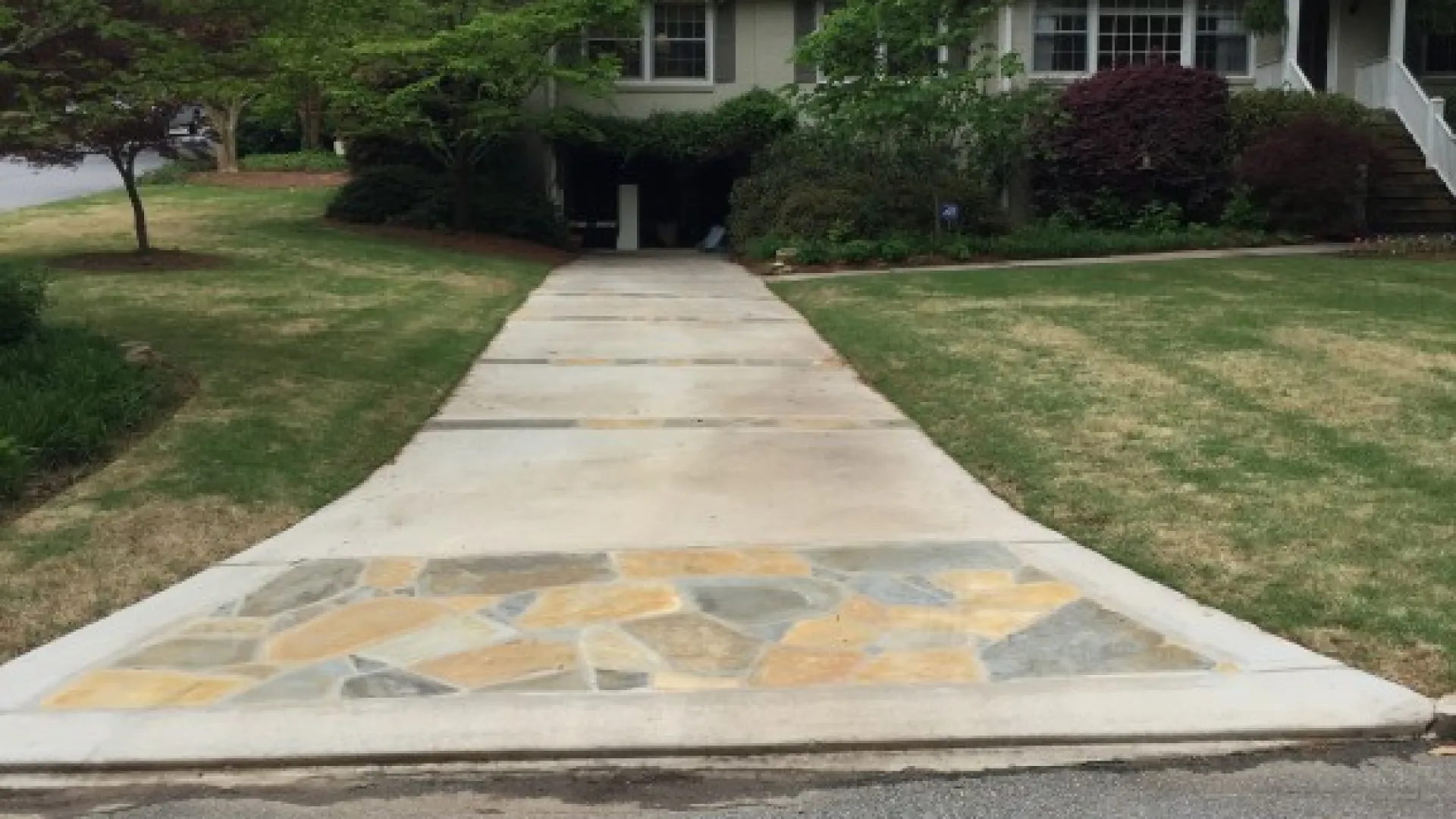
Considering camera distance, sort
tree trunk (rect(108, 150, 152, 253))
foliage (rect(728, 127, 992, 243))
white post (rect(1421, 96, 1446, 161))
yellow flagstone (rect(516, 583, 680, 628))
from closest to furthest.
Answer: yellow flagstone (rect(516, 583, 680, 628)) < tree trunk (rect(108, 150, 152, 253)) < foliage (rect(728, 127, 992, 243)) < white post (rect(1421, 96, 1446, 161))

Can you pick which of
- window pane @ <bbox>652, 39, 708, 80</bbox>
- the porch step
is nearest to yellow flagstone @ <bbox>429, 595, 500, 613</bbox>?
the porch step

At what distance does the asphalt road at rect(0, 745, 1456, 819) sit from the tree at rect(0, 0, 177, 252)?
6951mm

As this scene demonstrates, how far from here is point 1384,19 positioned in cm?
2344

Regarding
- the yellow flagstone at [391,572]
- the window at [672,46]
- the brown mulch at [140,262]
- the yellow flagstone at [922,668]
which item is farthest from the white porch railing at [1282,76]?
the yellow flagstone at [391,572]

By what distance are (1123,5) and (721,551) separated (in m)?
19.7

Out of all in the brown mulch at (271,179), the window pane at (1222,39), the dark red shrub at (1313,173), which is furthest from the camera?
the brown mulch at (271,179)

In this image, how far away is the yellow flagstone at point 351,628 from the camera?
4938 mm

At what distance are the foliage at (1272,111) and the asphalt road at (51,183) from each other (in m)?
20.8

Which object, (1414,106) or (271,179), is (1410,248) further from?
(271,179)

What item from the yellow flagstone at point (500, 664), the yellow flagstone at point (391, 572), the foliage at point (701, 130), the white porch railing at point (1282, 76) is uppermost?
the white porch railing at point (1282, 76)

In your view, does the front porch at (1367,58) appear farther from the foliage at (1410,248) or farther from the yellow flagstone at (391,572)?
the yellow flagstone at (391,572)

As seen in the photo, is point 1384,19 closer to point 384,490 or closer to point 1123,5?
point 1123,5

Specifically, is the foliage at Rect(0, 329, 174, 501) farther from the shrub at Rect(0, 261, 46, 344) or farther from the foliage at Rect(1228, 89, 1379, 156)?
the foliage at Rect(1228, 89, 1379, 156)

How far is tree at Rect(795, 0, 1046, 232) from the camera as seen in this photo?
18.9m
